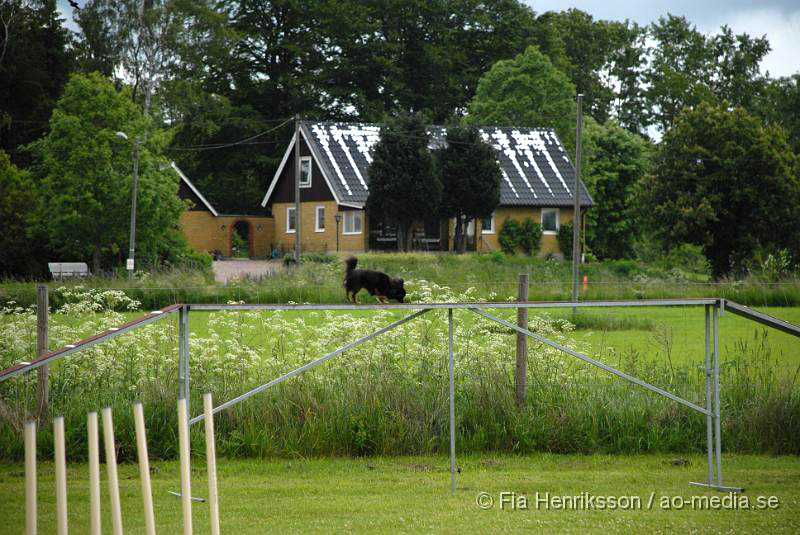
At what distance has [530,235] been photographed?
49188 mm

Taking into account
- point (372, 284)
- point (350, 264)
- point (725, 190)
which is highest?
point (725, 190)

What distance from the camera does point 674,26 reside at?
267 feet

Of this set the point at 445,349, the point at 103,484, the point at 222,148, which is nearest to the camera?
the point at 103,484

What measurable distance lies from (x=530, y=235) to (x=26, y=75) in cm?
2492

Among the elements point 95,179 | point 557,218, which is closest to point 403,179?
point 557,218

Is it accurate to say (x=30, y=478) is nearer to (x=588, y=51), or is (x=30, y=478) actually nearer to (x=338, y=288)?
(x=338, y=288)

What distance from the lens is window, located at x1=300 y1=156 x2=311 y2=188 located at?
170 ft

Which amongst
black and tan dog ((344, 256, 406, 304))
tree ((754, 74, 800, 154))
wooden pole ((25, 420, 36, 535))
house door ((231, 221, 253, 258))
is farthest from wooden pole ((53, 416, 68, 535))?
tree ((754, 74, 800, 154))

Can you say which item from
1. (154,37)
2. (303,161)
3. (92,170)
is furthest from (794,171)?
(154,37)

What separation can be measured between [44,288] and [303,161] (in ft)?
138

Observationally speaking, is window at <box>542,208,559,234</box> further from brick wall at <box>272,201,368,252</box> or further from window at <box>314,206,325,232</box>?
window at <box>314,206,325,232</box>

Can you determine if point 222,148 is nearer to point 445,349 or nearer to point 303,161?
point 303,161

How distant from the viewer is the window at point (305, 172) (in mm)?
51719

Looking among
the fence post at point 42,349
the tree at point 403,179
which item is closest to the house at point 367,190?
the tree at point 403,179
